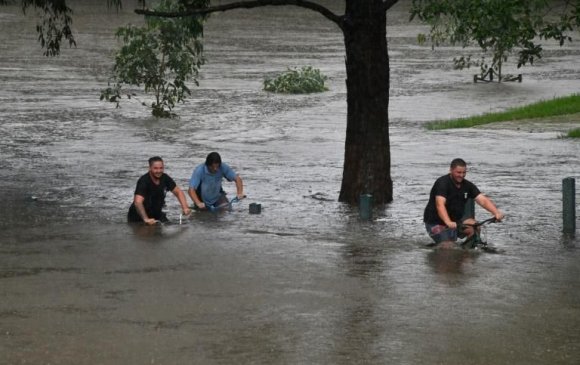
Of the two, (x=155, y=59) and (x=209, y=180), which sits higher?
(x=155, y=59)

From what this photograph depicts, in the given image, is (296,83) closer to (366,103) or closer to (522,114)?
(522,114)

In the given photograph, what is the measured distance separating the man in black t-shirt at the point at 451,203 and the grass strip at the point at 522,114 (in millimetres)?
14650

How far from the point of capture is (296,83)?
3894 centimetres

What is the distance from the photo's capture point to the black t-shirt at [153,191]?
695 inches

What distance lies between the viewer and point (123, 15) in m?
70.9

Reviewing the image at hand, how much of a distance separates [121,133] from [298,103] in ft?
24.3

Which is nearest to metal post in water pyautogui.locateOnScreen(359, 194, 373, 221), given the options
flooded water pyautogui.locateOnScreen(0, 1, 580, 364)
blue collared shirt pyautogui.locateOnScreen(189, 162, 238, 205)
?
flooded water pyautogui.locateOnScreen(0, 1, 580, 364)

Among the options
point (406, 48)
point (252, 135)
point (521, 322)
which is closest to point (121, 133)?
point (252, 135)

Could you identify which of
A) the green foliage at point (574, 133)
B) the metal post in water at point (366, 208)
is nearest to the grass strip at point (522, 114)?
the green foliage at point (574, 133)

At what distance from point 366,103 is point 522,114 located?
1250cm

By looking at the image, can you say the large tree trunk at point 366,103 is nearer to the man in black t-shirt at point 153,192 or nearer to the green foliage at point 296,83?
the man in black t-shirt at point 153,192

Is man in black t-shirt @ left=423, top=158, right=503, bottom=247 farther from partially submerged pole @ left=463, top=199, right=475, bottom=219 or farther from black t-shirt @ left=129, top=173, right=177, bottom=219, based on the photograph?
black t-shirt @ left=129, top=173, right=177, bottom=219

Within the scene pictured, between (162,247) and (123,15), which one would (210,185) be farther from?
(123,15)

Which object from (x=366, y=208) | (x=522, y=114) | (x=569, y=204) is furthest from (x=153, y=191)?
(x=522, y=114)
